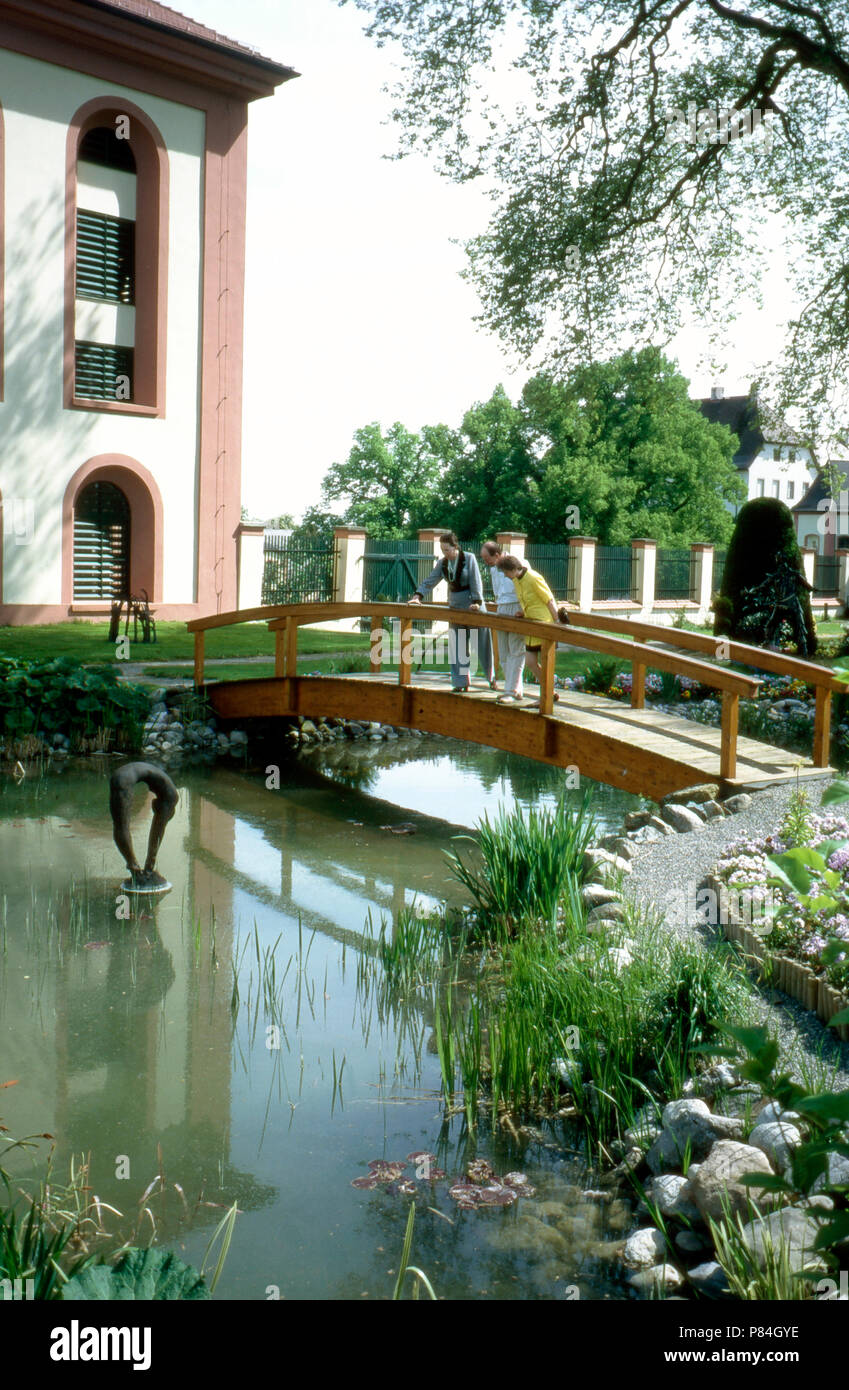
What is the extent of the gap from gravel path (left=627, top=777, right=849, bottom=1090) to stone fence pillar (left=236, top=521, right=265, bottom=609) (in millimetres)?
17560

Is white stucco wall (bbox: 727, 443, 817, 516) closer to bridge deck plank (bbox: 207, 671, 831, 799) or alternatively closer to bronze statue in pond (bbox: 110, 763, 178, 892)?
bridge deck plank (bbox: 207, 671, 831, 799)

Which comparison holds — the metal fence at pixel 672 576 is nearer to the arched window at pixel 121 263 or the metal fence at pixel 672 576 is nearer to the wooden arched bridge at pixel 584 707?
the arched window at pixel 121 263

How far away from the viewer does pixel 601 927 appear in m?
6.72

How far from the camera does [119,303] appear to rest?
24.8 m

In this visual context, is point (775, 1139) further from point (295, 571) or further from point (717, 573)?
point (717, 573)

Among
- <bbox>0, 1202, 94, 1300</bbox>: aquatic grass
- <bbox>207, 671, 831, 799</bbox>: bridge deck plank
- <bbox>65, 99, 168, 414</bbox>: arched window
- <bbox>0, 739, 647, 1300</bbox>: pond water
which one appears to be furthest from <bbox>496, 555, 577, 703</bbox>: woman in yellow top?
<bbox>65, 99, 168, 414</bbox>: arched window

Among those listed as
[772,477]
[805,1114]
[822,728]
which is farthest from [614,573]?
[772,477]

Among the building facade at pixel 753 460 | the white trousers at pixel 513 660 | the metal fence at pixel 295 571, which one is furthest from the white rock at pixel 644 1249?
the building facade at pixel 753 460

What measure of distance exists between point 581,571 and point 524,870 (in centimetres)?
2456

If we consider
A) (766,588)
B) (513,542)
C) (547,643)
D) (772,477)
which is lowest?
(547,643)

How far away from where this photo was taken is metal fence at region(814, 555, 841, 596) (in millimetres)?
39250

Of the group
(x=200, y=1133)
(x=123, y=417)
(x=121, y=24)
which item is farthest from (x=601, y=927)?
(x=121, y=24)

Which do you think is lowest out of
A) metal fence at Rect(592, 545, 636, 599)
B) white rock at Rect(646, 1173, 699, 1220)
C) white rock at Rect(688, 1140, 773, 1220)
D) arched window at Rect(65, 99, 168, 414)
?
white rock at Rect(646, 1173, 699, 1220)
